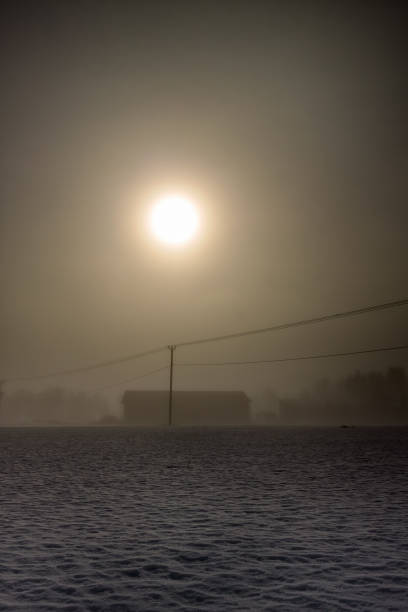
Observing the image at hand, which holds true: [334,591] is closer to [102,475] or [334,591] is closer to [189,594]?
[189,594]

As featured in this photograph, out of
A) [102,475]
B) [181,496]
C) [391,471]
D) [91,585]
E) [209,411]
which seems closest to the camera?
[91,585]

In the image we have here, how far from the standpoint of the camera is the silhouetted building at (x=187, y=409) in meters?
122

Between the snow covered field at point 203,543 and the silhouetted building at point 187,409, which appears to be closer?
the snow covered field at point 203,543

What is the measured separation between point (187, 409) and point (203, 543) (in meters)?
118

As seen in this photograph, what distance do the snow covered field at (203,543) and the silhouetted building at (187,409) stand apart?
109 m

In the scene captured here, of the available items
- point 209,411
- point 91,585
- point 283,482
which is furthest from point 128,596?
point 209,411

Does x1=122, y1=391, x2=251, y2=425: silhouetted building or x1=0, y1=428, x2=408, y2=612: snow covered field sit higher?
x1=122, y1=391, x2=251, y2=425: silhouetted building

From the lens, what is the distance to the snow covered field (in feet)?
17.4

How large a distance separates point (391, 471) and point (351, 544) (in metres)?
11.0

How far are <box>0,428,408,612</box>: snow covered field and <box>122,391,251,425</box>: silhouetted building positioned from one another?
108907 mm

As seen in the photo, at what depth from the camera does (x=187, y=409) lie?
123312 millimetres

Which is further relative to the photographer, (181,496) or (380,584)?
(181,496)

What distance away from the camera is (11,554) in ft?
22.3

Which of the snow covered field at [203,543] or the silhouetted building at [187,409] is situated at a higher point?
the silhouetted building at [187,409]
